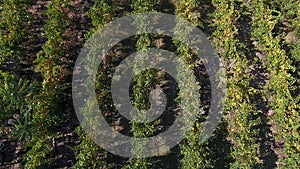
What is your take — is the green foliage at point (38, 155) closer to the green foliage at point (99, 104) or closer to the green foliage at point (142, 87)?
the green foliage at point (99, 104)

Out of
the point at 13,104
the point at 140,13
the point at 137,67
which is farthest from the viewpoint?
the point at 140,13

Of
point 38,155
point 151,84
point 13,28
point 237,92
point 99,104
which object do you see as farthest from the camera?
point 13,28

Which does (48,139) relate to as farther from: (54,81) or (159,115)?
(159,115)

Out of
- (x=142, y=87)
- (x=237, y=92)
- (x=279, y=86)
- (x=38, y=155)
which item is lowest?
(x=38, y=155)

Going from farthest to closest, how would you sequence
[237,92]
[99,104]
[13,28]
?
[13,28] < [99,104] < [237,92]

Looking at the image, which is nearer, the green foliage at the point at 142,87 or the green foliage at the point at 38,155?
the green foliage at the point at 38,155

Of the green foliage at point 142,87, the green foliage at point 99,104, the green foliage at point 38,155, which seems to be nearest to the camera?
the green foliage at point 38,155

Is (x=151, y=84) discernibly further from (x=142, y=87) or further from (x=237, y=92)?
(x=237, y=92)

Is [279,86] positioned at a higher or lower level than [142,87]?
lower

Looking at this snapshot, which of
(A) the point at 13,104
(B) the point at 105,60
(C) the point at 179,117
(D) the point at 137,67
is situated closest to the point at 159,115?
(C) the point at 179,117

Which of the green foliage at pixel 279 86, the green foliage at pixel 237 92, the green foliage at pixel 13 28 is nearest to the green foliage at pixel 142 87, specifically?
the green foliage at pixel 237 92

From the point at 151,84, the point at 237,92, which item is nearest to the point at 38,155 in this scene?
the point at 151,84
